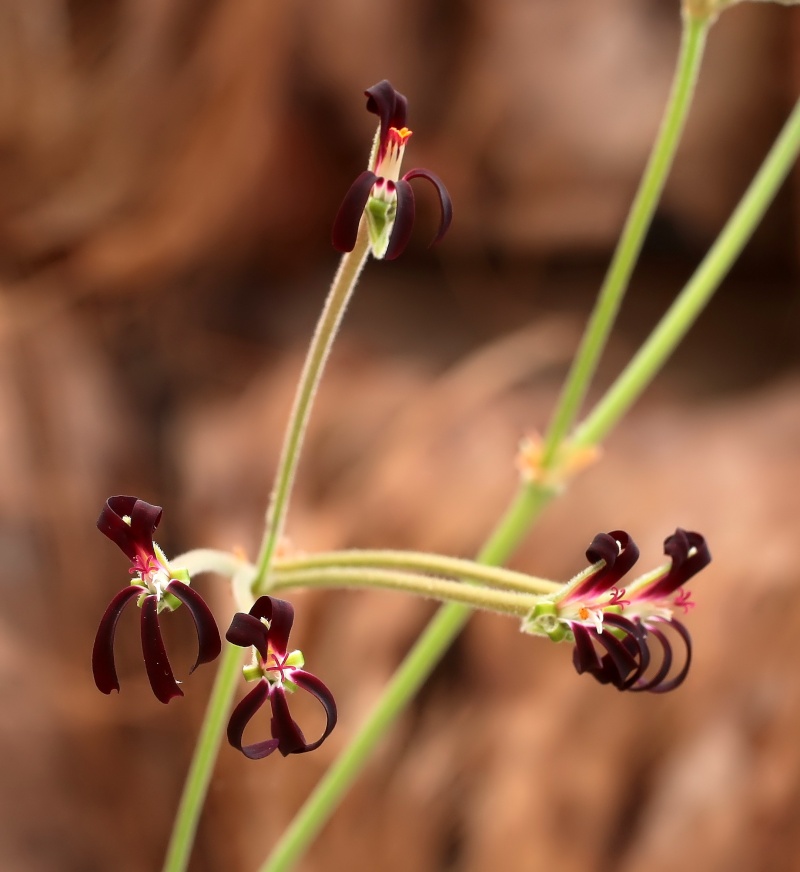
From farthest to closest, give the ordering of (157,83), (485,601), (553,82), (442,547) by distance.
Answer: (553,82) < (442,547) < (157,83) < (485,601)

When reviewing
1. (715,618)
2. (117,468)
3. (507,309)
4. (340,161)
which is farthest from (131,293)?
(715,618)

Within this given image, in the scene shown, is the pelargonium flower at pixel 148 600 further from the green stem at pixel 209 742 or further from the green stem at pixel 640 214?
the green stem at pixel 640 214

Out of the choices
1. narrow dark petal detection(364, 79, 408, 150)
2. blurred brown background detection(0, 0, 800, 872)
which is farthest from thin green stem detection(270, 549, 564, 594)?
blurred brown background detection(0, 0, 800, 872)

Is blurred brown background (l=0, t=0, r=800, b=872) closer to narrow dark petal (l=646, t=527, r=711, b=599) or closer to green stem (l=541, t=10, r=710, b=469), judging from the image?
green stem (l=541, t=10, r=710, b=469)

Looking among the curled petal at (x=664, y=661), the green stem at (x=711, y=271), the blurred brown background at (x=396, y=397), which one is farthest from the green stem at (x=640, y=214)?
the blurred brown background at (x=396, y=397)

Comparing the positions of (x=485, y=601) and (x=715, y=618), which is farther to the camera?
(x=715, y=618)

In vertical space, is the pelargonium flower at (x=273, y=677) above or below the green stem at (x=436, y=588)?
below

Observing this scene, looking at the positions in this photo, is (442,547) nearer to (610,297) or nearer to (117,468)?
(117,468)
